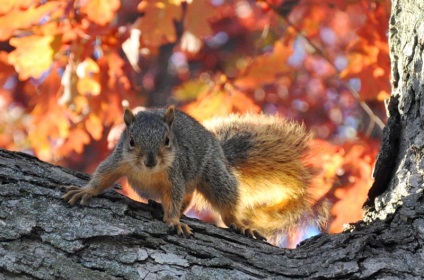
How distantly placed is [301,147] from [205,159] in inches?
29.4

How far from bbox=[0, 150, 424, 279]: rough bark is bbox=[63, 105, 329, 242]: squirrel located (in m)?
0.12

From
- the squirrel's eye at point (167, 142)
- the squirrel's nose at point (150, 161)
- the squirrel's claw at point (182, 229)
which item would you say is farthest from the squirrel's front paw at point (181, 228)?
the squirrel's eye at point (167, 142)

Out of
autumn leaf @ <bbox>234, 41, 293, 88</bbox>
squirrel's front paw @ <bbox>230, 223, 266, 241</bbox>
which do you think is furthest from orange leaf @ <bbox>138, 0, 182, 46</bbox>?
squirrel's front paw @ <bbox>230, 223, 266, 241</bbox>

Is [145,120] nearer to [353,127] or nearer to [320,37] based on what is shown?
[320,37]

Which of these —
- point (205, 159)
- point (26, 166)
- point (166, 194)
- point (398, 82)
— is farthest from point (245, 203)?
point (26, 166)

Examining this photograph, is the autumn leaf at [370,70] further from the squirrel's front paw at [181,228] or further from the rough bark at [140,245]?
the squirrel's front paw at [181,228]

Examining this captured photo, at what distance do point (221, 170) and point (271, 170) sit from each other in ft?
1.69

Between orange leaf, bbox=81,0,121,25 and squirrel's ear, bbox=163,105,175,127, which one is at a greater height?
orange leaf, bbox=81,0,121,25

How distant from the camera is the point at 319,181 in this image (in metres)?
4.19

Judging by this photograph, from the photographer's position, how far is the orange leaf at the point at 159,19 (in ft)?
14.6

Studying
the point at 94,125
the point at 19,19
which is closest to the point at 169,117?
the point at 19,19

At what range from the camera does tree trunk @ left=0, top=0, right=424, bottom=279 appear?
7.90 feet

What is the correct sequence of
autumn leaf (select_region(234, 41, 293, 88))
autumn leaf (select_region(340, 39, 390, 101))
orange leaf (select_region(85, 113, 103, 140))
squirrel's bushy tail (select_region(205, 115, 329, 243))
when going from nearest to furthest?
squirrel's bushy tail (select_region(205, 115, 329, 243)) → autumn leaf (select_region(340, 39, 390, 101)) → autumn leaf (select_region(234, 41, 293, 88)) → orange leaf (select_region(85, 113, 103, 140))

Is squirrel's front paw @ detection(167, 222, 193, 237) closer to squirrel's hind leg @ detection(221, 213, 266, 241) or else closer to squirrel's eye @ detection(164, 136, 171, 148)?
squirrel's hind leg @ detection(221, 213, 266, 241)
